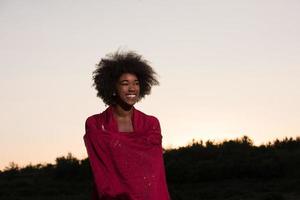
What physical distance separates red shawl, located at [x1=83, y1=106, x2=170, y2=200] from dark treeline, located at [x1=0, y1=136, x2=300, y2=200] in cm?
1164

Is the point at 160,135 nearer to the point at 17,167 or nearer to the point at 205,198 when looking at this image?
the point at 205,198

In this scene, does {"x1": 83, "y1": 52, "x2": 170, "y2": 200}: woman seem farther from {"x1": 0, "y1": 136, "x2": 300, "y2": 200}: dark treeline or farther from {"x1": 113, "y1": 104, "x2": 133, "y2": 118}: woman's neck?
{"x1": 0, "y1": 136, "x2": 300, "y2": 200}: dark treeline

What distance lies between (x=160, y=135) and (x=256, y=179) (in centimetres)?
1637

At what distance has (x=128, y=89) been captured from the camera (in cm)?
645

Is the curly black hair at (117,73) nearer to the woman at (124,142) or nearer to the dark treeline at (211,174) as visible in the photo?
the woman at (124,142)

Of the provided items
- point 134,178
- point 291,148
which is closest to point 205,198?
point 291,148

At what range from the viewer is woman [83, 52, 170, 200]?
20.1ft

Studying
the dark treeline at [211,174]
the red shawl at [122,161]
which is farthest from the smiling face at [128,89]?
the dark treeline at [211,174]

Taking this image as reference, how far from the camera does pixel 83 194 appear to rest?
71.8ft

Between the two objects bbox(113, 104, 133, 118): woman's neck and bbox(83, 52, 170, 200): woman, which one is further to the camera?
bbox(113, 104, 133, 118): woman's neck

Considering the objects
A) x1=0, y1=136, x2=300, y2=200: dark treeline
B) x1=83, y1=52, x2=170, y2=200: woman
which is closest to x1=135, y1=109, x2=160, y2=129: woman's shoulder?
x1=83, y1=52, x2=170, y2=200: woman

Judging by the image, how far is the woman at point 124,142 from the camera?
6.14m

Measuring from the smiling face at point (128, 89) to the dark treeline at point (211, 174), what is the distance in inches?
459

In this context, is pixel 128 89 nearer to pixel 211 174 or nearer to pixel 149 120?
pixel 149 120
